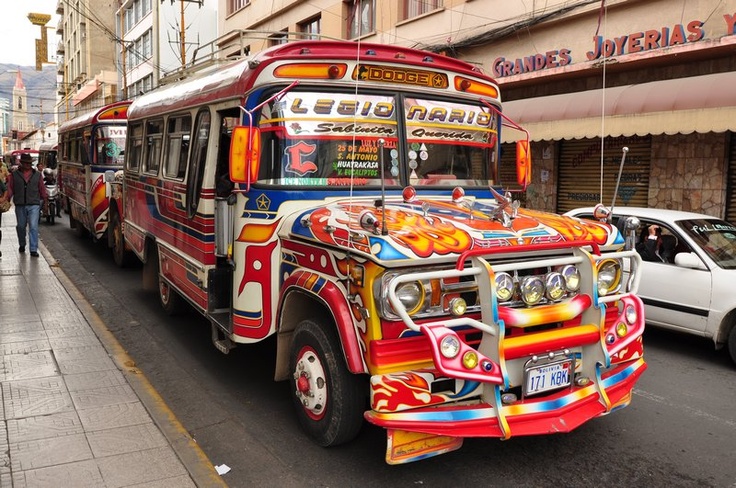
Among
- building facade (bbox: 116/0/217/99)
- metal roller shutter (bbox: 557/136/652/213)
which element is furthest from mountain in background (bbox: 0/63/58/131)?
metal roller shutter (bbox: 557/136/652/213)

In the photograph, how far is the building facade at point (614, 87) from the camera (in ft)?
33.4

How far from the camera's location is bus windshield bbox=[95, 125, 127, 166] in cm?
1254

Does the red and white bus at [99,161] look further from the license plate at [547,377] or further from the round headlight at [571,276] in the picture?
the license plate at [547,377]

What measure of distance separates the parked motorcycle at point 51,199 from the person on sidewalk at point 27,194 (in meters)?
7.11

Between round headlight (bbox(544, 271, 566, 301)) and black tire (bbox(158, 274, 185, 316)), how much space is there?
504 centimetres

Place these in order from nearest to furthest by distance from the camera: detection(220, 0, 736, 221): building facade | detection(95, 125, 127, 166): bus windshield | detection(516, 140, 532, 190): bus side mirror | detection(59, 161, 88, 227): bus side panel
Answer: detection(516, 140, 532, 190): bus side mirror, detection(220, 0, 736, 221): building facade, detection(95, 125, 127, 166): bus windshield, detection(59, 161, 88, 227): bus side panel

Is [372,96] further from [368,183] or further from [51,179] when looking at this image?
[51,179]

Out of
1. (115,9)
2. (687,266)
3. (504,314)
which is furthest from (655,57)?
(115,9)

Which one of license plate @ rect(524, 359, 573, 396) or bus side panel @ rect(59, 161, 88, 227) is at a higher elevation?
bus side panel @ rect(59, 161, 88, 227)

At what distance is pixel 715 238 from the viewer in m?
6.93

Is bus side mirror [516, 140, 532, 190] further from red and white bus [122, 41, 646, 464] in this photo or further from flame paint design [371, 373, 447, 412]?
flame paint design [371, 373, 447, 412]

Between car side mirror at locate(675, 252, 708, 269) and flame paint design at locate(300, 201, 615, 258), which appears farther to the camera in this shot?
car side mirror at locate(675, 252, 708, 269)

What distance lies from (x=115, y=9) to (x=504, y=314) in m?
60.5

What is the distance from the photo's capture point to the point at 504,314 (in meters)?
3.57
